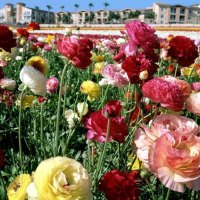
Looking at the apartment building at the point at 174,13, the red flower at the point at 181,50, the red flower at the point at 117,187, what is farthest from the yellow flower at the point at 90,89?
the apartment building at the point at 174,13

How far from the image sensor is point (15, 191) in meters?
1.02

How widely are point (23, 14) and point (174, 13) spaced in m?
33.4

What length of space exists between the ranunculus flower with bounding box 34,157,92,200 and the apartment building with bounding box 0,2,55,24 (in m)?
102

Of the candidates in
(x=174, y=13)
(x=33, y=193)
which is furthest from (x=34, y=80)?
(x=174, y=13)

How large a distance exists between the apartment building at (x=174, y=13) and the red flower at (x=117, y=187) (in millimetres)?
90859

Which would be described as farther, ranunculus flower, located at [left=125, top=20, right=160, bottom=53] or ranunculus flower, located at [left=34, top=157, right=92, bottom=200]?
ranunculus flower, located at [left=125, top=20, right=160, bottom=53]

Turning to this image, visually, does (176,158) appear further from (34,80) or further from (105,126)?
(34,80)

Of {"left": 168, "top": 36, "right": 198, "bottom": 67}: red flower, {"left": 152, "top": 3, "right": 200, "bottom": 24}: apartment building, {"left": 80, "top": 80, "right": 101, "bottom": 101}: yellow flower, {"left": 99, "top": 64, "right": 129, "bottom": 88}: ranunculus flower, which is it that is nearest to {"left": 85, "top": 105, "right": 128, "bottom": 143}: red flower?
{"left": 99, "top": 64, "right": 129, "bottom": 88}: ranunculus flower

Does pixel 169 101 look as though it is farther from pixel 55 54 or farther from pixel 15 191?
pixel 55 54

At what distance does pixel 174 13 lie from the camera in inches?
3915

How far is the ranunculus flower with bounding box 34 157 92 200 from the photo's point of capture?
0.77 metres

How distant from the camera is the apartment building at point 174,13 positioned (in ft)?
309

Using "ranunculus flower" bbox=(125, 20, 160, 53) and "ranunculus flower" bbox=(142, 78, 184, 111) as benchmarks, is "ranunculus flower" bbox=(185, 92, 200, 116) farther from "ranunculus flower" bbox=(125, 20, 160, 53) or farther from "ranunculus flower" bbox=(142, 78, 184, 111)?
"ranunculus flower" bbox=(125, 20, 160, 53)

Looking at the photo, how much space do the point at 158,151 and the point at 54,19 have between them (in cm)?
10793
